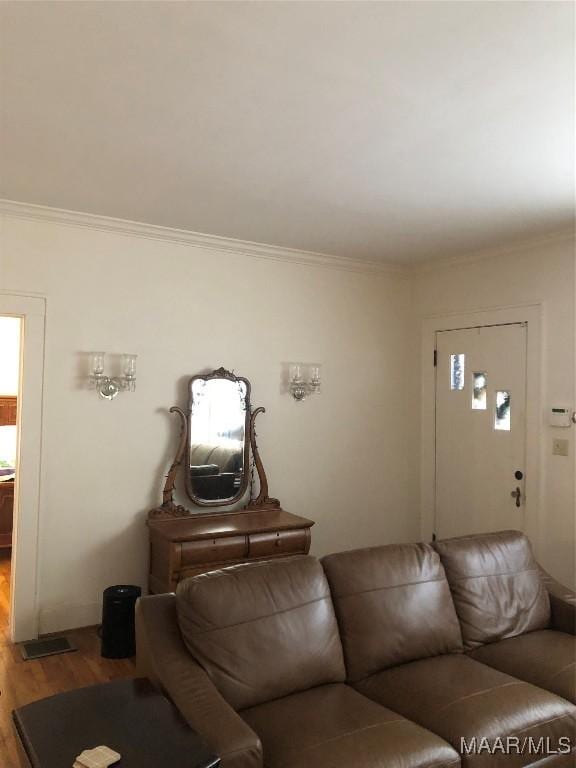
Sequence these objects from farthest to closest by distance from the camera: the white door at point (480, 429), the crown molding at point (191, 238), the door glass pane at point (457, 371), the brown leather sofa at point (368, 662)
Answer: the door glass pane at point (457, 371) < the white door at point (480, 429) < the crown molding at point (191, 238) < the brown leather sofa at point (368, 662)

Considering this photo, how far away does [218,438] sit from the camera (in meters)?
4.48

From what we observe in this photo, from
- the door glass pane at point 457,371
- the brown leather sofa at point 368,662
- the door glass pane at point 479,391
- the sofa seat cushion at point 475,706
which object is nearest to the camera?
the brown leather sofa at point 368,662

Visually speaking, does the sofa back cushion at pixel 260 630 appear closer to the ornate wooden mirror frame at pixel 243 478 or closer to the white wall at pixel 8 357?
the ornate wooden mirror frame at pixel 243 478

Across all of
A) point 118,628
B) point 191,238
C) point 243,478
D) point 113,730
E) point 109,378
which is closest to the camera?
point 113,730

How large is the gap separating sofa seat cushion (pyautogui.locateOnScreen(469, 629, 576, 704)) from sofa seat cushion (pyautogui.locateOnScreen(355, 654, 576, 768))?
3.5 inches

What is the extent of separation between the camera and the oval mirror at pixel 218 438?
173 inches

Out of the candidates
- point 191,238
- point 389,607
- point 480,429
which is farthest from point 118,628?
point 480,429

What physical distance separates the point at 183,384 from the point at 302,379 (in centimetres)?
96

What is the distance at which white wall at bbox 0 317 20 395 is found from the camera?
6305 mm

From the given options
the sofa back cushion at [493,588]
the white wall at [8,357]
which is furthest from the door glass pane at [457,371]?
the white wall at [8,357]

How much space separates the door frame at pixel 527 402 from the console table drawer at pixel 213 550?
6.46 ft

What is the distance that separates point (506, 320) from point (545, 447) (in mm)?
959

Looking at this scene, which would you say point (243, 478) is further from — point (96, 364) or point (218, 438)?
point (96, 364)

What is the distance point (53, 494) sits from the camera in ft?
13.0
